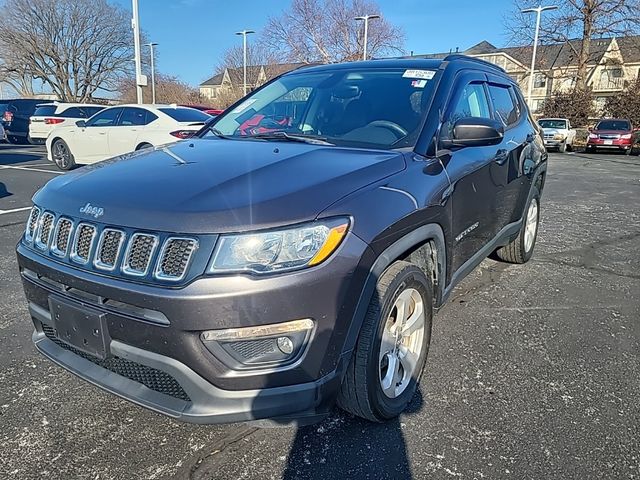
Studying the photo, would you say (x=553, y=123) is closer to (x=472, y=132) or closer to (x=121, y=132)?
(x=121, y=132)

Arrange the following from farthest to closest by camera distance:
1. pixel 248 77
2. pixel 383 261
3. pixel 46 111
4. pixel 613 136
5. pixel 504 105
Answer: pixel 248 77, pixel 613 136, pixel 46 111, pixel 504 105, pixel 383 261

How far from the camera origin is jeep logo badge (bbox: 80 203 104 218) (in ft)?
6.71

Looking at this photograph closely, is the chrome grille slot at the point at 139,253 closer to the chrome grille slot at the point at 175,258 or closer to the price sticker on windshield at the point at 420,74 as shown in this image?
the chrome grille slot at the point at 175,258

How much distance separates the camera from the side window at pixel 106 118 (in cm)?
1080

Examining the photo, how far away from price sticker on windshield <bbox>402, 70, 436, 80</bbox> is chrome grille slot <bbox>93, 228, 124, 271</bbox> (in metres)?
2.09

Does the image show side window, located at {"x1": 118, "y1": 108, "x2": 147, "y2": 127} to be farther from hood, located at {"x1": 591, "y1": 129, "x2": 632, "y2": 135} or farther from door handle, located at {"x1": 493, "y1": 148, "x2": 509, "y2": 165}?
hood, located at {"x1": 591, "y1": 129, "x2": 632, "y2": 135}

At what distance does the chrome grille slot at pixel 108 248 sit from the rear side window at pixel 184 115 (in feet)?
26.9

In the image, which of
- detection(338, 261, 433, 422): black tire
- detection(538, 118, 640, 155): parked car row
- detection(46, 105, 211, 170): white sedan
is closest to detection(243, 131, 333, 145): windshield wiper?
detection(338, 261, 433, 422): black tire

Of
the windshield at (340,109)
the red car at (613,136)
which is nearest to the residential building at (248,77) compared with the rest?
the red car at (613,136)

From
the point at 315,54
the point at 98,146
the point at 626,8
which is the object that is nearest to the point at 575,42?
the point at 626,8

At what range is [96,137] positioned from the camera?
434 inches

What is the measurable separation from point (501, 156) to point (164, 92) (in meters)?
49.7

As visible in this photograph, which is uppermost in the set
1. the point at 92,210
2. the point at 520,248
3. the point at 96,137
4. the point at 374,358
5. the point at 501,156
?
the point at 501,156

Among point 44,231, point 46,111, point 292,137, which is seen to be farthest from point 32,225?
point 46,111
